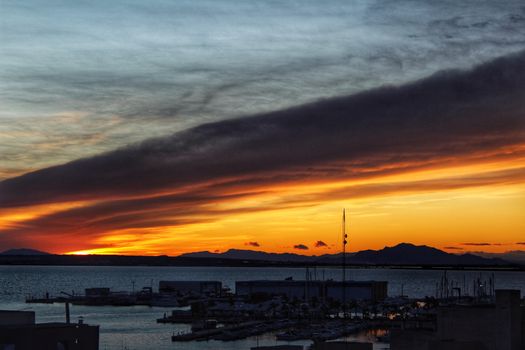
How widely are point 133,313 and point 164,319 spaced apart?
60.1 ft

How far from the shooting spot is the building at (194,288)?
5433 inches

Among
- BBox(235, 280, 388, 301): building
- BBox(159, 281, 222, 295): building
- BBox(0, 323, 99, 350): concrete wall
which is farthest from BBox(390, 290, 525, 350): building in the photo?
BBox(159, 281, 222, 295): building

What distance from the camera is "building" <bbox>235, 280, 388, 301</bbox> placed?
11300 centimetres

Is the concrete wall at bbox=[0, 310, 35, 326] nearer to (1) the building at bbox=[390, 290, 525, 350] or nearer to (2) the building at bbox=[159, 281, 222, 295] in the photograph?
(1) the building at bbox=[390, 290, 525, 350]

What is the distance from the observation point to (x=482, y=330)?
101ft

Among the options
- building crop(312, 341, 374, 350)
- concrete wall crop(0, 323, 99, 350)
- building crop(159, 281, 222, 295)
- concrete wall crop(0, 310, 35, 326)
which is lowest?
building crop(159, 281, 222, 295)

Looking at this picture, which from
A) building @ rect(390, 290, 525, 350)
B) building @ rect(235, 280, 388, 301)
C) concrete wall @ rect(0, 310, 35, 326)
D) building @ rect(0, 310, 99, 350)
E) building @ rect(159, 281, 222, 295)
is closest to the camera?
Result: building @ rect(0, 310, 99, 350)

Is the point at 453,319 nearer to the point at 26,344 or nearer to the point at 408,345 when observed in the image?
the point at 408,345

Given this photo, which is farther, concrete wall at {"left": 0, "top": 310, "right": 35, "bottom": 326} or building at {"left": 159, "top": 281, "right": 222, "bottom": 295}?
building at {"left": 159, "top": 281, "right": 222, "bottom": 295}

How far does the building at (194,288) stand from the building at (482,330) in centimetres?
10566

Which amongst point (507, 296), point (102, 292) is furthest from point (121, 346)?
point (102, 292)

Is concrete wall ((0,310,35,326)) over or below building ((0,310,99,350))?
over

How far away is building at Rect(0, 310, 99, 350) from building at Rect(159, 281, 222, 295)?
10538cm

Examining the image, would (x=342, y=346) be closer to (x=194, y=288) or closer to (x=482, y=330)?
(x=482, y=330)
